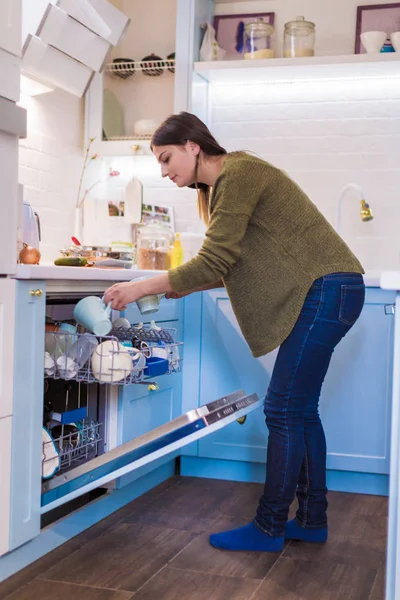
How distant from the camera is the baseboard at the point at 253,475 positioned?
3.12 meters

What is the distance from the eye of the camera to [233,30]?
12.3ft

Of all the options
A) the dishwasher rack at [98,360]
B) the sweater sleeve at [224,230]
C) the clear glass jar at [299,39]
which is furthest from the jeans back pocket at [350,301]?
Answer: the clear glass jar at [299,39]

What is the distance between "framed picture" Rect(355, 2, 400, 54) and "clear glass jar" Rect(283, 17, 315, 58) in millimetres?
218

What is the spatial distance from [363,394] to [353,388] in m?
0.04

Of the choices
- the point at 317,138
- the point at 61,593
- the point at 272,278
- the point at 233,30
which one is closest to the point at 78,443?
the point at 61,593

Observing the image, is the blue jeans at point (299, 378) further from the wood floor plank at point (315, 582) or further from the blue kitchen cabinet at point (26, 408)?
the blue kitchen cabinet at point (26, 408)

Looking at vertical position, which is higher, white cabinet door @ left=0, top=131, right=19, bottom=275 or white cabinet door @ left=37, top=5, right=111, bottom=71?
white cabinet door @ left=37, top=5, right=111, bottom=71

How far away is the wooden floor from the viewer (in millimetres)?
2025

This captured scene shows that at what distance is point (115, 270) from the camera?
98.2 inches

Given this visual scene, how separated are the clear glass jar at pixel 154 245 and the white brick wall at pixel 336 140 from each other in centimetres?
55

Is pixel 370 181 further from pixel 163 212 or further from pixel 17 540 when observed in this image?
pixel 17 540

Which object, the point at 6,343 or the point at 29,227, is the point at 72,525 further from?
the point at 29,227

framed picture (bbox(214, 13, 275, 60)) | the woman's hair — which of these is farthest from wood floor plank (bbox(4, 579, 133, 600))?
framed picture (bbox(214, 13, 275, 60))

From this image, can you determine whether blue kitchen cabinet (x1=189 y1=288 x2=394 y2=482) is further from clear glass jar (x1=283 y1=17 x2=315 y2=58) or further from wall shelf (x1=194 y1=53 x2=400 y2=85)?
clear glass jar (x1=283 y1=17 x2=315 y2=58)
